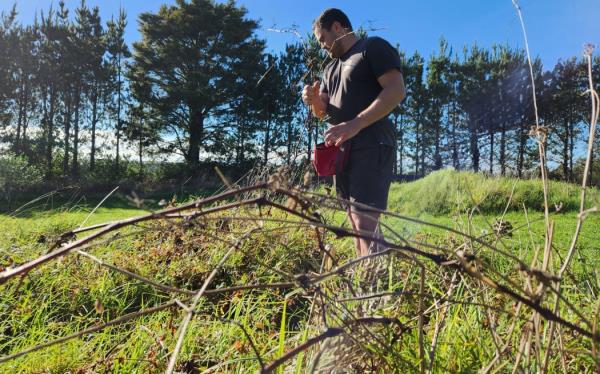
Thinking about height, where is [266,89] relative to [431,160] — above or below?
above

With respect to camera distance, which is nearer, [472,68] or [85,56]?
[85,56]

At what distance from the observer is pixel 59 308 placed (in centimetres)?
211

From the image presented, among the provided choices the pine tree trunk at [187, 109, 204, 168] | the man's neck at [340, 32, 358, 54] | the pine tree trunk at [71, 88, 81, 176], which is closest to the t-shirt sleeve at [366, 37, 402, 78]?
the man's neck at [340, 32, 358, 54]

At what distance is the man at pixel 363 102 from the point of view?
2105 millimetres

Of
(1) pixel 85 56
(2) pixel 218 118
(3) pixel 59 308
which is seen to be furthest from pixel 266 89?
(3) pixel 59 308

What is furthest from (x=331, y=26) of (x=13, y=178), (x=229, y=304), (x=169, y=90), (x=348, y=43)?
(x=169, y=90)

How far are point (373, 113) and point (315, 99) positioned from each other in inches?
17.5

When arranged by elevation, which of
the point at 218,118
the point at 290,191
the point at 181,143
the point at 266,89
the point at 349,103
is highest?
the point at 266,89

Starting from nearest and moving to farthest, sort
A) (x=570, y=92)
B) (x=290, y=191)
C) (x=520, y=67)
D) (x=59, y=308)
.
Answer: (x=290, y=191) → (x=59, y=308) → (x=570, y=92) → (x=520, y=67)

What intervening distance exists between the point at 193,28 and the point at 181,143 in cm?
712

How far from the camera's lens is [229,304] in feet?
6.88

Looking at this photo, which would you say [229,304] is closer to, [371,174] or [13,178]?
[371,174]

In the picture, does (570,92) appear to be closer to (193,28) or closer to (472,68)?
(472,68)

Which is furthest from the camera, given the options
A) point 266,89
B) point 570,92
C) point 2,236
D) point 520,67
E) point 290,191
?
point 520,67
